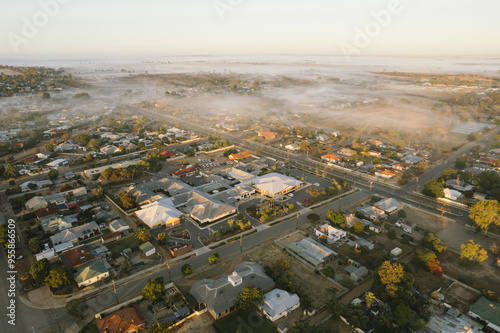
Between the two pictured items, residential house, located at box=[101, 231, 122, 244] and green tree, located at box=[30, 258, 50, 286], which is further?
residential house, located at box=[101, 231, 122, 244]

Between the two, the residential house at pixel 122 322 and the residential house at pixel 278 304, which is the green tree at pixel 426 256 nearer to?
the residential house at pixel 278 304

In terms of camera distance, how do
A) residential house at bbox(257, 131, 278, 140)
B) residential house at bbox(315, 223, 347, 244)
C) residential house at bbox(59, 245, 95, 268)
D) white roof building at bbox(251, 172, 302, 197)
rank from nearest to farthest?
residential house at bbox(59, 245, 95, 268) → residential house at bbox(315, 223, 347, 244) → white roof building at bbox(251, 172, 302, 197) → residential house at bbox(257, 131, 278, 140)

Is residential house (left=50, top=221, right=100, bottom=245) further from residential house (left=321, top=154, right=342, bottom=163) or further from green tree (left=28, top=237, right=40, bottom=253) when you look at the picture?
residential house (left=321, top=154, right=342, bottom=163)

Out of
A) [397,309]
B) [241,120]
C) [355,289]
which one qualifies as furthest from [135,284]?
[241,120]

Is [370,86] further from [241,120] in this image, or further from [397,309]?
[397,309]

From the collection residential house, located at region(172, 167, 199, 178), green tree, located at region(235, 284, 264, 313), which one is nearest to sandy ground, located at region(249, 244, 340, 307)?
green tree, located at region(235, 284, 264, 313)

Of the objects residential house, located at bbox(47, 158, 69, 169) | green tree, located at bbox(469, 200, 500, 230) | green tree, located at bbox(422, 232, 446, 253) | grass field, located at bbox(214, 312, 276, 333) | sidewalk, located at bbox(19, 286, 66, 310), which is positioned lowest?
residential house, located at bbox(47, 158, 69, 169)

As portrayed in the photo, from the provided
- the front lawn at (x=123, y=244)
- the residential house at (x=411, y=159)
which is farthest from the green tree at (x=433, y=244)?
the front lawn at (x=123, y=244)
